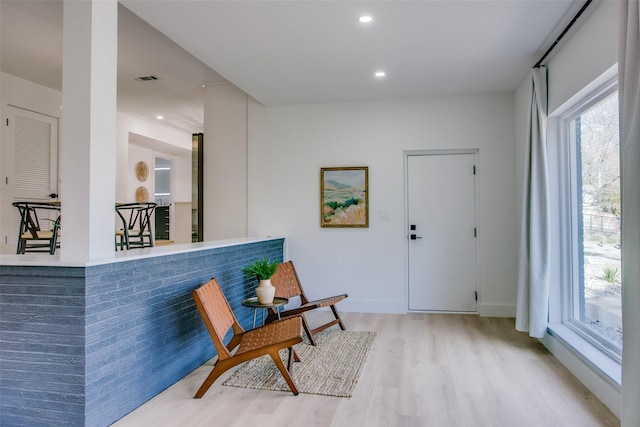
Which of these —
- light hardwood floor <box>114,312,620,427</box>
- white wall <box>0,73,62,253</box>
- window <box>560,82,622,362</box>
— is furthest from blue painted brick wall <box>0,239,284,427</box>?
white wall <box>0,73,62,253</box>

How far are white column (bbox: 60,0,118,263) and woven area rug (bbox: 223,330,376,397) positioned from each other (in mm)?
1299

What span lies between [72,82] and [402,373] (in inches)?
110

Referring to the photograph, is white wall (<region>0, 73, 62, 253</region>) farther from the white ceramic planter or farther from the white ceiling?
the white ceramic planter

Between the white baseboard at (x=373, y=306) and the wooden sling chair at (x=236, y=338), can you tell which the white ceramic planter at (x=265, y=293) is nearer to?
the wooden sling chair at (x=236, y=338)

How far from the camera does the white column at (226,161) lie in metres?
5.19

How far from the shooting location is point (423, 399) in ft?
8.25

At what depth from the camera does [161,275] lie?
2633 millimetres

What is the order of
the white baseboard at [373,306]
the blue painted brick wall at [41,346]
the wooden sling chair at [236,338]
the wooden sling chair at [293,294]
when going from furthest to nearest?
the white baseboard at [373,306]
the wooden sling chair at [293,294]
the wooden sling chair at [236,338]
the blue painted brick wall at [41,346]

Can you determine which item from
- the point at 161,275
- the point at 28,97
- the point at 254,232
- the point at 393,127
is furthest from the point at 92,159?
the point at 28,97

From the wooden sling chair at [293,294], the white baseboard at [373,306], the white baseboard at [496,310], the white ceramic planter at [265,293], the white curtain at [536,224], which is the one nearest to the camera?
the white ceramic planter at [265,293]

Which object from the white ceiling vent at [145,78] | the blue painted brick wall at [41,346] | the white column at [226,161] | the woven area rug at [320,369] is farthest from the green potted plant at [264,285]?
the white ceiling vent at [145,78]

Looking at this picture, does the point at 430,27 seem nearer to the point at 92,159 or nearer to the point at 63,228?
the point at 92,159

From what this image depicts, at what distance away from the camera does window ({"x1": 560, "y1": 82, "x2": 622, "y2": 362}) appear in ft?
8.81

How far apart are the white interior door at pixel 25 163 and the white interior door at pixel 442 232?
4.59 metres
